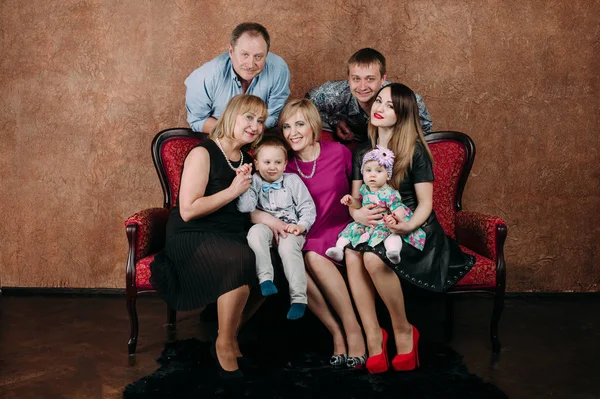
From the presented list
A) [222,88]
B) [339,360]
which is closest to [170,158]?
[222,88]

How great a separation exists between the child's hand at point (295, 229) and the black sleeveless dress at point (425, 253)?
29cm

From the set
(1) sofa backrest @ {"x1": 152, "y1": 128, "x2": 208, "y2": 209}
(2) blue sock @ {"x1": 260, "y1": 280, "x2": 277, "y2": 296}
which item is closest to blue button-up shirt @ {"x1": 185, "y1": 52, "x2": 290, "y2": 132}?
(1) sofa backrest @ {"x1": 152, "y1": 128, "x2": 208, "y2": 209}

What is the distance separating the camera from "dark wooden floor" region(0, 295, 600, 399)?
2.79 metres

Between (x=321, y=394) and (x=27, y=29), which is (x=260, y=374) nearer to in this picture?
(x=321, y=394)

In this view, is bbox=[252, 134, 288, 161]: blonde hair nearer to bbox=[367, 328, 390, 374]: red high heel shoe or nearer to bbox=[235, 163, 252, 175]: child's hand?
bbox=[235, 163, 252, 175]: child's hand

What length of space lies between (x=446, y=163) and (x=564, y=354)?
1.26 metres

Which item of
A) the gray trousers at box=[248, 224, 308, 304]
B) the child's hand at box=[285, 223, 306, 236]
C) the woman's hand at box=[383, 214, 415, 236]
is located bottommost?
the gray trousers at box=[248, 224, 308, 304]

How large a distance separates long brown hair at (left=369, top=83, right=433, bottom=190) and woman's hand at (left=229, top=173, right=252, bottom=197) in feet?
2.47

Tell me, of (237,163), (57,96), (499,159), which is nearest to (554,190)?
(499,159)

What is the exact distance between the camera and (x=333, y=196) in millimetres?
3355

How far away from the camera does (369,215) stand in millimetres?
3072

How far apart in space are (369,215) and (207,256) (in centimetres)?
81

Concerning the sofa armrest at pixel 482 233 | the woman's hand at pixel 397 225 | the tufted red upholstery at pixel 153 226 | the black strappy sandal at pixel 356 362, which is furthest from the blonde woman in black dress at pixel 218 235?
the sofa armrest at pixel 482 233

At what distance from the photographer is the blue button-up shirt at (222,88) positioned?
3742 millimetres
